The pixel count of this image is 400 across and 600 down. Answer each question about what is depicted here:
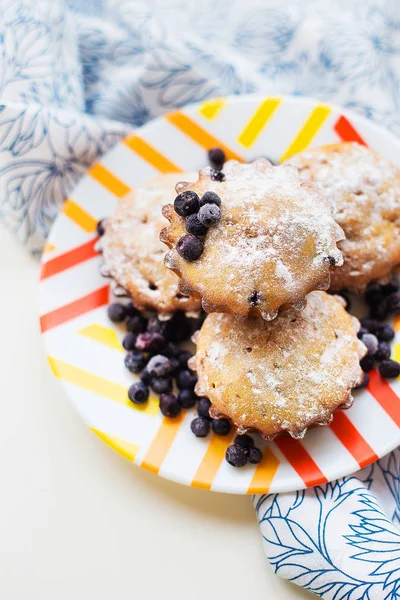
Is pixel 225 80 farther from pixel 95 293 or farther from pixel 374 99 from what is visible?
pixel 95 293

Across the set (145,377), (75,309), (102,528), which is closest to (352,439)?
(145,377)

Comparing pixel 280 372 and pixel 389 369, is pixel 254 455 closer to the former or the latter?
pixel 280 372

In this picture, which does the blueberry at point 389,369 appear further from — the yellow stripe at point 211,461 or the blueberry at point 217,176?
the blueberry at point 217,176

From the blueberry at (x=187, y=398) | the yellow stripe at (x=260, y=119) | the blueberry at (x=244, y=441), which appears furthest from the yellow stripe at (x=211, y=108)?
the blueberry at (x=244, y=441)

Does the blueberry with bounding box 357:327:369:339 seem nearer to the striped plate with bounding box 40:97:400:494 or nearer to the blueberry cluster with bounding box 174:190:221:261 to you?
the striped plate with bounding box 40:97:400:494

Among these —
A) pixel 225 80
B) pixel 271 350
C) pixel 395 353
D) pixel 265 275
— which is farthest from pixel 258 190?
pixel 225 80

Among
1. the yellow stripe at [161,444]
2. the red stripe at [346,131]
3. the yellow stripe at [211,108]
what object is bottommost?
the yellow stripe at [161,444]
